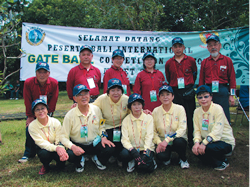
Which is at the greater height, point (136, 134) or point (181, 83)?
point (181, 83)

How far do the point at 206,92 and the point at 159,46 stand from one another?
9.11 ft

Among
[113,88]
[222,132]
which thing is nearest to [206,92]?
[222,132]

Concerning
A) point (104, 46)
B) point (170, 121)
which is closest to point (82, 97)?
point (170, 121)

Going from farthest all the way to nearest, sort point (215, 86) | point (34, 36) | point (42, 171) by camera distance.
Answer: point (34, 36)
point (215, 86)
point (42, 171)

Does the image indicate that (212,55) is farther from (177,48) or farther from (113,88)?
(113,88)

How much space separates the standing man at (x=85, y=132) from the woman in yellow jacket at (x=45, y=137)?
18 cm

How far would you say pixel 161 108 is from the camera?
3.92m

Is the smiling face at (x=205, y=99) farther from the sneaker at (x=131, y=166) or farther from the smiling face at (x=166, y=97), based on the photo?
the sneaker at (x=131, y=166)

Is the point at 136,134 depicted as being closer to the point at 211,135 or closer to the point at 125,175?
the point at 125,175

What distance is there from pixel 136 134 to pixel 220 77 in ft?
7.43

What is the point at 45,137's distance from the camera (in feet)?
12.0

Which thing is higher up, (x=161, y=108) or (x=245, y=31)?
(x=245, y=31)

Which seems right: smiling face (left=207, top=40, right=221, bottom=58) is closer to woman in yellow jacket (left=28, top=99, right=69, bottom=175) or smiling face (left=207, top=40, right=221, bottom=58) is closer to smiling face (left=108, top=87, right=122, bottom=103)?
smiling face (left=108, top=87, right=122, bottom=103)

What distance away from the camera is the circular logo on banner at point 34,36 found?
580cm
